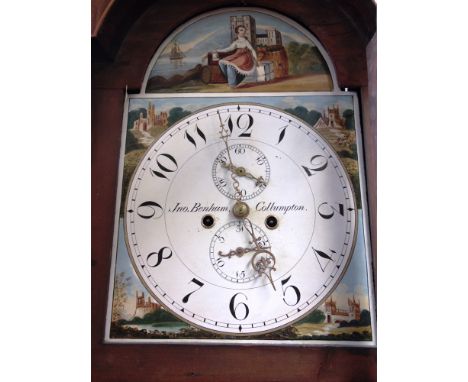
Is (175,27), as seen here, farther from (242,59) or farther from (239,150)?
(239,150)

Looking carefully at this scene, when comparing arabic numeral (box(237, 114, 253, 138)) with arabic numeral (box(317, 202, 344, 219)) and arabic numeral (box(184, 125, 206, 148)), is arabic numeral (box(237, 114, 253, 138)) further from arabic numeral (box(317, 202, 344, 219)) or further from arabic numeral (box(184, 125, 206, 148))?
arabic numeral (box(317, 202, 344, 219))

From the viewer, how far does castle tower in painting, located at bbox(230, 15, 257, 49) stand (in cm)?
145

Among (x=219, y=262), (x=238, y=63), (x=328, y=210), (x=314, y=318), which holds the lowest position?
(x=314, y=318)

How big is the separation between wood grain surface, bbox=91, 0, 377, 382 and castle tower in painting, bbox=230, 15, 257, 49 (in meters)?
0.03

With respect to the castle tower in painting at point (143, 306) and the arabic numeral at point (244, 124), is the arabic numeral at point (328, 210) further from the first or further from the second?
the castle tower in painting at point (143, 306)

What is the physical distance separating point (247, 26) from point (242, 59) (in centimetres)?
8

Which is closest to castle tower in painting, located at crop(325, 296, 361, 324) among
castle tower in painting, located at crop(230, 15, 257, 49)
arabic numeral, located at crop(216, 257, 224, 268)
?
arabic numeral, located at crop(216, 257, 224, 268)

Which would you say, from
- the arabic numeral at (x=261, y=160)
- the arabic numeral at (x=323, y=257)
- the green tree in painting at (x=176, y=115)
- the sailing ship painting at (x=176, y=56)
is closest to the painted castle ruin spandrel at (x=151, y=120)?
the green tree in painting at (x=176, y=115)

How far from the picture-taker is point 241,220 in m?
1.37

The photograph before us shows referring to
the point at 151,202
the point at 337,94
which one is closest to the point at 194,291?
the point at 151,202

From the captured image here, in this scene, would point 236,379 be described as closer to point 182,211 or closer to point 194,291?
point 194,291

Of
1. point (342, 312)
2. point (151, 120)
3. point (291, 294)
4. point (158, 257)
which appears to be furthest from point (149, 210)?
point (342, 312)

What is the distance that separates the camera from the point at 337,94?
142cm

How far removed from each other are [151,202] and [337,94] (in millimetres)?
488
